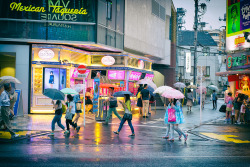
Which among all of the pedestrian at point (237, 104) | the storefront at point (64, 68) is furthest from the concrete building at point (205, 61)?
the pedestrian at point (237, 104)

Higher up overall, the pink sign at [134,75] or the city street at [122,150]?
the pink sign at [134,75]

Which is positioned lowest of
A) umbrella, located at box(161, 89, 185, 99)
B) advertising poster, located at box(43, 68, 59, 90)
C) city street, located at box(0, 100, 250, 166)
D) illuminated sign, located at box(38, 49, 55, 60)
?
city street, located at box(0, 100, 250, 166)

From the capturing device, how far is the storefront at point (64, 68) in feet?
69.3

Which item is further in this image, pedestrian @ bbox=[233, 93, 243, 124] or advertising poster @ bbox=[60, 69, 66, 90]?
advertising poster @ bbox=[60, 69, 66, 90]

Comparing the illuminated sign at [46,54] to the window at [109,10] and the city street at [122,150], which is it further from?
the city street at [122,150]

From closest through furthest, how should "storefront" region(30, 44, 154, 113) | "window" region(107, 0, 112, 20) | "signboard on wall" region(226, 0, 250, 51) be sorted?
"storefront" region(30, 44, 154, 113) → "signboard on wall" region(226, 0, 250, 51) → "window" region(107, 0, 112, 20)

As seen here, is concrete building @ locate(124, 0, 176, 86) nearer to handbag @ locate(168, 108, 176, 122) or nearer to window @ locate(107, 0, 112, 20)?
window @ locate(107, 0, 112, 20)

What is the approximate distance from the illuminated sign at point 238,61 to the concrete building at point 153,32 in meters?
8.41

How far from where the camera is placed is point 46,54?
21.2 m

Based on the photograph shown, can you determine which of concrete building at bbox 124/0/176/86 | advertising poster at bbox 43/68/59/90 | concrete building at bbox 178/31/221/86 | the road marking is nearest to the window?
concrete building at bbox 124/0/176/86

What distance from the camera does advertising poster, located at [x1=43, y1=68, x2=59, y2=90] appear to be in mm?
21291

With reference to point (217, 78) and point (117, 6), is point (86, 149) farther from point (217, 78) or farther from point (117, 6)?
point (217, 78)

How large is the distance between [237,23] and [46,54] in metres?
14.7

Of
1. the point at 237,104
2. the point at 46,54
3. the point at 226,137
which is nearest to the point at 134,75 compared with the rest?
the point at 46,54
